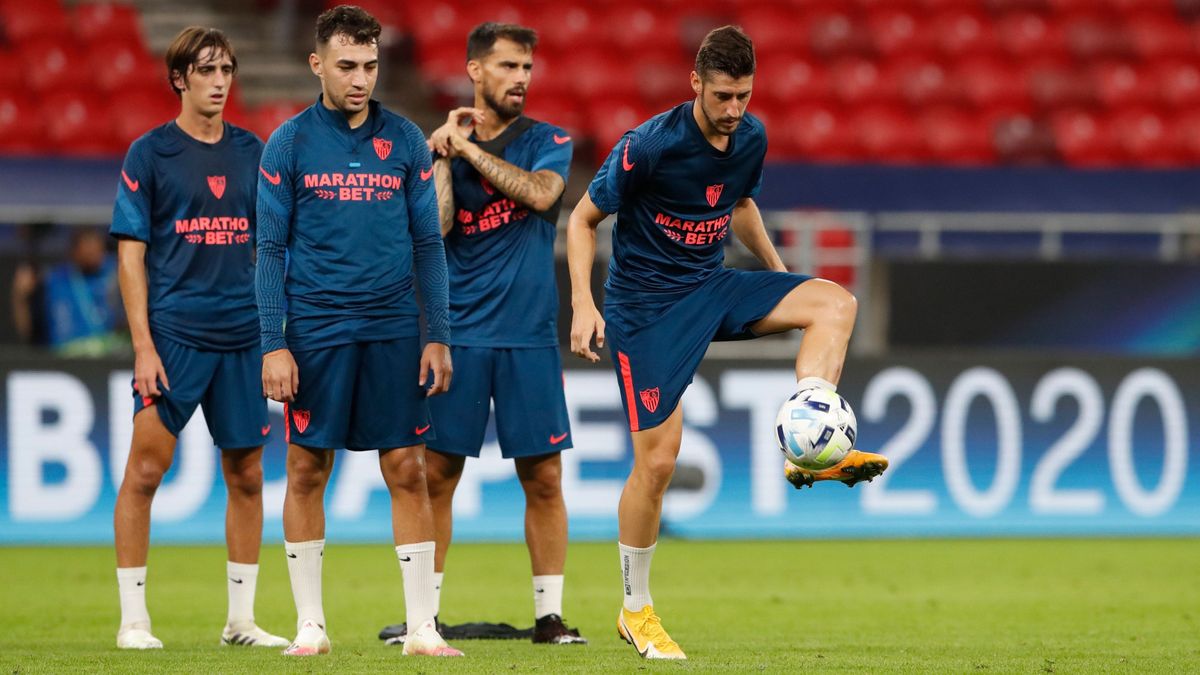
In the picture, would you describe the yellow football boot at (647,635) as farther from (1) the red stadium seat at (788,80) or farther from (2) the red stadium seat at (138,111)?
(1) the red stadium seat at (788,80)

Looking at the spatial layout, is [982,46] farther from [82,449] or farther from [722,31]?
[722,31]

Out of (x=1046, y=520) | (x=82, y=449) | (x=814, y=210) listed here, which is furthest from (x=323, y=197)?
(x=814, y=210)

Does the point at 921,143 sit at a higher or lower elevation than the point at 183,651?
higher

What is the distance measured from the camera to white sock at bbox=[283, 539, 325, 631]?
6.32 meters

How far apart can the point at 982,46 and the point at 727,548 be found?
8.57 metres

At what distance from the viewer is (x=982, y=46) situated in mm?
18016

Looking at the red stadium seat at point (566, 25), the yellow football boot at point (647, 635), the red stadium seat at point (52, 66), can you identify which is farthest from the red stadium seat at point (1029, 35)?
the yellow football boot at point (647, 635)

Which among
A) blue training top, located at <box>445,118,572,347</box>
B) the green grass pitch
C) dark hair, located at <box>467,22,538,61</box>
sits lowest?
the green grass pitch

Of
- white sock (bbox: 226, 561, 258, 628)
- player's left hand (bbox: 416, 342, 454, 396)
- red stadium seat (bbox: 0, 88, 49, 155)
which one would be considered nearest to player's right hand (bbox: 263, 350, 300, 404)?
player's left hand (bbox: 416, 342, 454, 396)

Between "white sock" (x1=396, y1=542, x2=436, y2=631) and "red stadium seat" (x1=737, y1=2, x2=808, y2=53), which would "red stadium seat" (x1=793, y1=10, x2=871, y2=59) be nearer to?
"red stadium seat" (x1=737, y1=2, x2=808, y2=53)

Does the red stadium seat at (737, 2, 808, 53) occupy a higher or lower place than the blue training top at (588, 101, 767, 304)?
higher

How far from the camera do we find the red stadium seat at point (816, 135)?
16531 millimetres

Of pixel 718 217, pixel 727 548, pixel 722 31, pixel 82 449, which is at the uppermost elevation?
pixel 722 31

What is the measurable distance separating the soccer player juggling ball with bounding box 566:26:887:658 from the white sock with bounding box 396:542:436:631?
74 cm
